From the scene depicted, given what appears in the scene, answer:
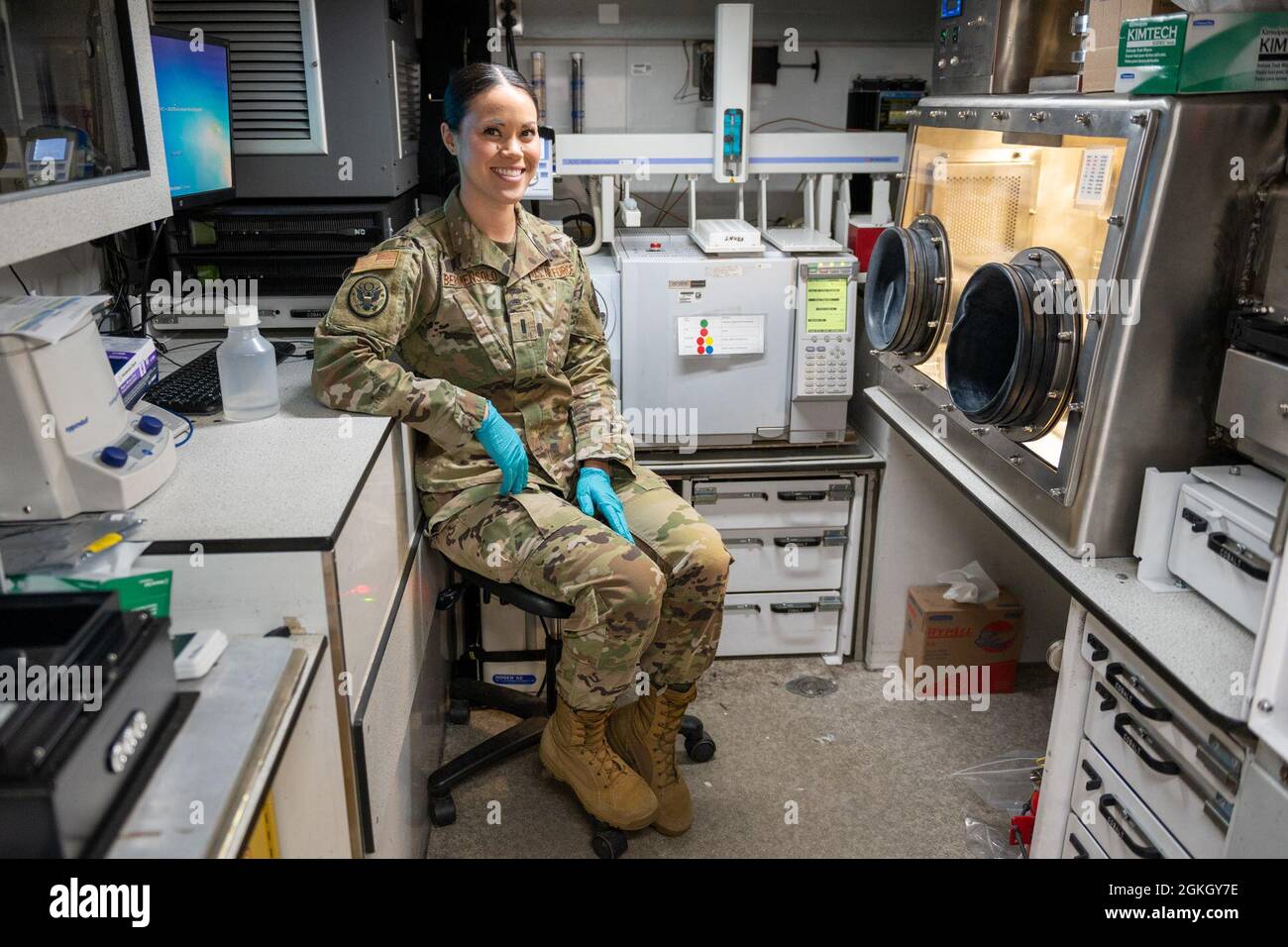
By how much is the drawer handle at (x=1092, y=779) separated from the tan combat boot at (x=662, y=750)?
2.66ft

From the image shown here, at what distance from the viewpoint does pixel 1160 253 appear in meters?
1.55

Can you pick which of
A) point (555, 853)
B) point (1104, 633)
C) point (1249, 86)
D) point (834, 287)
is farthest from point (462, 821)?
point (1249, 86)

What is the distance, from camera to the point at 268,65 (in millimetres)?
2318

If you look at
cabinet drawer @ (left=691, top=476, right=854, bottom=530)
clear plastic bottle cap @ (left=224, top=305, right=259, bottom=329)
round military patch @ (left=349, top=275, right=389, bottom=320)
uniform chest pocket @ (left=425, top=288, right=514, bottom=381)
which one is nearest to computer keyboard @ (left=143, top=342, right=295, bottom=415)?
clear plastic bottle cap @ (left=224, top=305, right=259, bottom=329)

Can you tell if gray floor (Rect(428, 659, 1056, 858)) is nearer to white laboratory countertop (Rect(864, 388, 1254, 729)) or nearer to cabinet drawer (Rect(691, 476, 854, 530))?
cabinet drawer (Rect(691, 476, 854, 530))

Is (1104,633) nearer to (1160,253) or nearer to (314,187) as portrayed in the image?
(1160,253)

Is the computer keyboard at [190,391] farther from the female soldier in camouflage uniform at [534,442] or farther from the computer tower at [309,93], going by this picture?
the computer tower at [309,93]

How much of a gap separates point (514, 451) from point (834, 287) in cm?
107

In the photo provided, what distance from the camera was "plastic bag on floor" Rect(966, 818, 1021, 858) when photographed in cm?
214

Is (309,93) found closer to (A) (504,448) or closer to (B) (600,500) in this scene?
(A) (504,448)

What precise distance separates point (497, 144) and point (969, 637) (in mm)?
1782

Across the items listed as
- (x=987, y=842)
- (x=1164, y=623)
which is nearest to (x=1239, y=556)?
(x=1164, y=623)

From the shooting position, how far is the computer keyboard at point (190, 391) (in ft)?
5.98

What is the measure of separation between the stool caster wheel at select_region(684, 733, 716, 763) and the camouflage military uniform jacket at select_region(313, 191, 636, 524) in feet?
2.40
